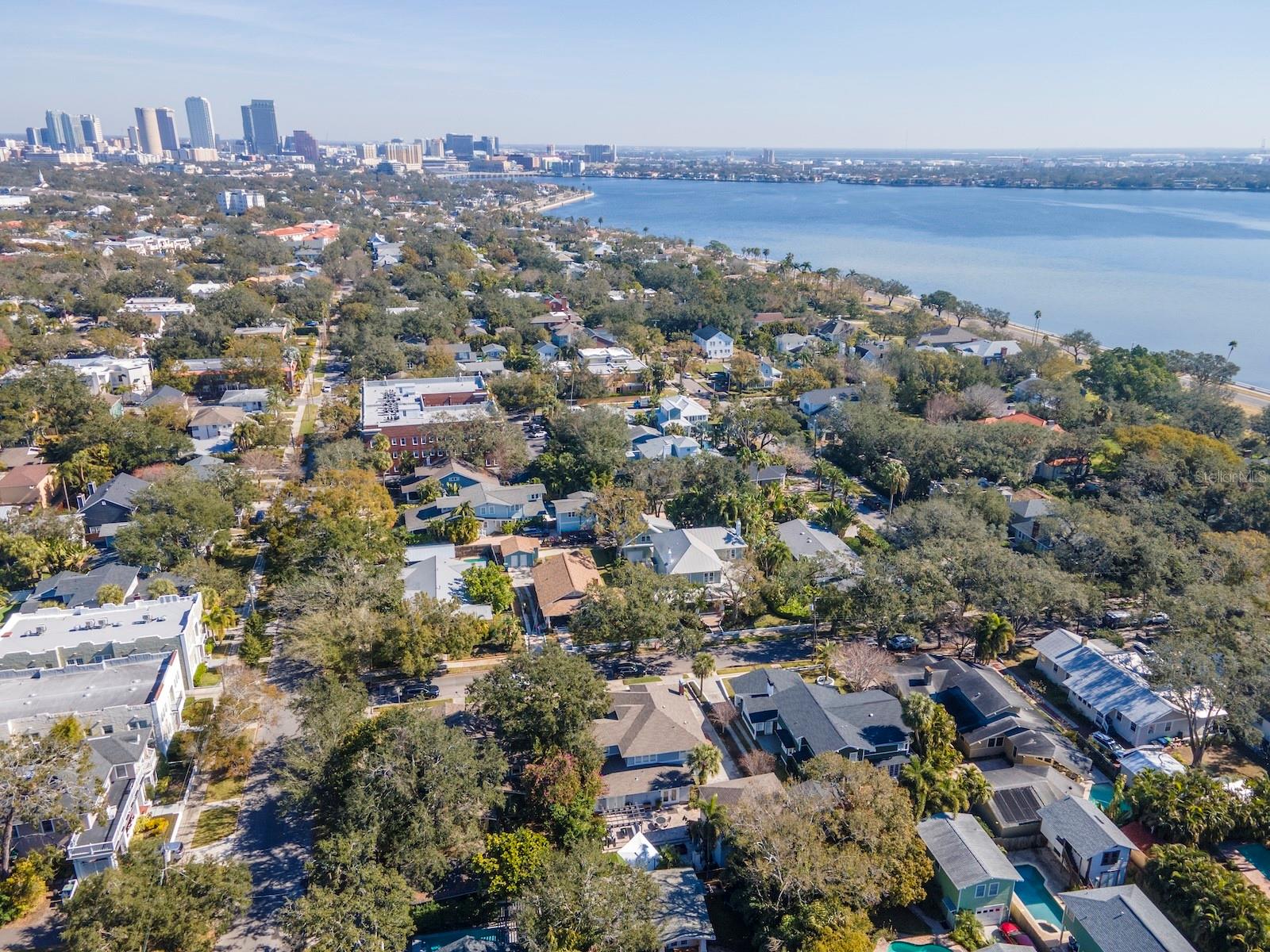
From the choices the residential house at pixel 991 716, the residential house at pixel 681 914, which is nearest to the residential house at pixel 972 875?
the residential house at pixel 991 716

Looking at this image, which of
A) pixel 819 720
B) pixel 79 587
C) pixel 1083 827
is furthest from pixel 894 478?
pixel 79 587

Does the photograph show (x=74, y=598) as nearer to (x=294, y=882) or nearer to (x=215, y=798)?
(x=215, y=798)

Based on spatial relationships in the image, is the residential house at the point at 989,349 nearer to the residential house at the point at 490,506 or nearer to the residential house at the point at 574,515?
the residential house at the point at 574,515

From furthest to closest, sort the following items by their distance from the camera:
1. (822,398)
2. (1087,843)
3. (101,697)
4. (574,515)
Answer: (822,398) < (574,515) < (101,697) < (1087,843)

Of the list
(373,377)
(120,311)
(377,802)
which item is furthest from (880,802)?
(120,311)

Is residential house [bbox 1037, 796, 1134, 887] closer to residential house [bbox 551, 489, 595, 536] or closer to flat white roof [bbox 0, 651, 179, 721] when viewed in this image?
residential house [bbox 551, 489, 595, 536]

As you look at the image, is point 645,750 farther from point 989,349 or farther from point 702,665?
point 989,349
